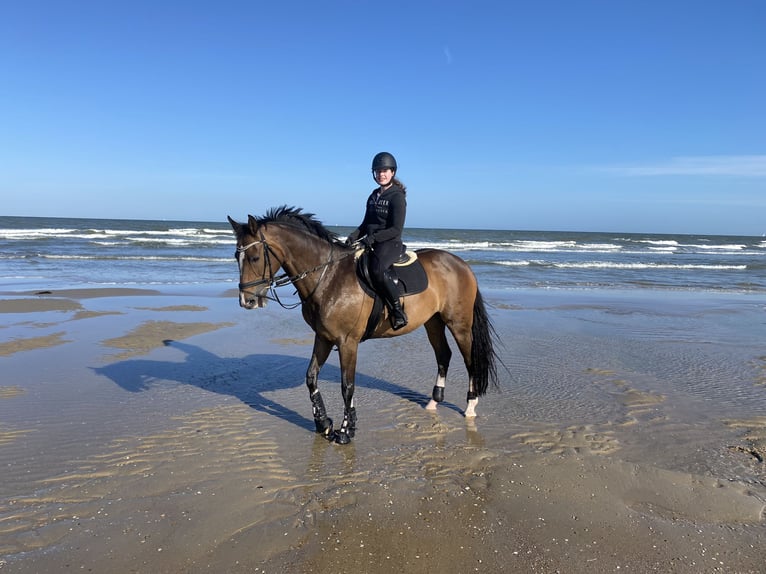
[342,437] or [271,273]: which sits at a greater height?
[271,273]

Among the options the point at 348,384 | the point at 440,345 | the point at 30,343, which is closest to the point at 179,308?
the point at 30,343

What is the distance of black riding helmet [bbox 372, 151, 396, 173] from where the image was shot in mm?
4895

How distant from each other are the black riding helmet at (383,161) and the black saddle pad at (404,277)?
34.6 inches

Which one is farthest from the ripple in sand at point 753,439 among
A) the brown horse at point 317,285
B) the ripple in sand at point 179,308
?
the ripple in sand at point 179,308

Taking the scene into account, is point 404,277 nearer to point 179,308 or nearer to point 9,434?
point 9,434

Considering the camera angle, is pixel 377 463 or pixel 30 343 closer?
pixel 377 463

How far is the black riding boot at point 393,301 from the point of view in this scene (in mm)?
4898

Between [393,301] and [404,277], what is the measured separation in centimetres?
33

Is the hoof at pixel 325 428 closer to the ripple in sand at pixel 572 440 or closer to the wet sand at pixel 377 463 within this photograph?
the wet sand at pixel 377 463

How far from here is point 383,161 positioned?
4898mm

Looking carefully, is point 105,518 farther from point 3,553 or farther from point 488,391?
point 488,391

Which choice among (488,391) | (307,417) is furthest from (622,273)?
(307,417)

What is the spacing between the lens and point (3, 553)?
9.71ft

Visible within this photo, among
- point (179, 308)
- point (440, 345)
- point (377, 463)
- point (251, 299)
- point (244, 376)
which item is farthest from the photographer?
point (179, 308)
